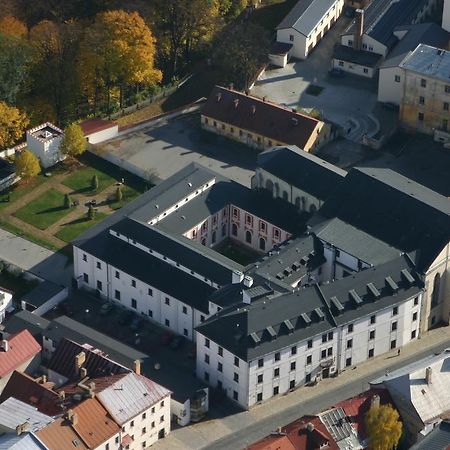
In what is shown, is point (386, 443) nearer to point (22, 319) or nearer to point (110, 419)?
point (110, 419)

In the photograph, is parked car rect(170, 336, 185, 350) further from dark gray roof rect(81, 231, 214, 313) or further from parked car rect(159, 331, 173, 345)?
dark gray roof rect(81, 231, 214, 313)

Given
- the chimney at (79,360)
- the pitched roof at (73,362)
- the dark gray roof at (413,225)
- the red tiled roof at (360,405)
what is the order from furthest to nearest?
Answer: the dark gray roof at (413,225), the chimney at (79,360), the pitched roof at (73,362), the red tiled roof at (360,405)

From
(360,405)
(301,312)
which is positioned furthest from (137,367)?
(360,405)

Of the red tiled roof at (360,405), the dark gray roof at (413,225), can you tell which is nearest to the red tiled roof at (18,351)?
the red tiled roof at (360,405)

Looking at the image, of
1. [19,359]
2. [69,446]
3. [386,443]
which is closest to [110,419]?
[69,446]

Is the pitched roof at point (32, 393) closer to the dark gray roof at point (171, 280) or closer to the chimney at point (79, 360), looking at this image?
the chimney at point (79, 360)

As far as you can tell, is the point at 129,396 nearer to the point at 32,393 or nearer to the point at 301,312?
the point at 32,393
